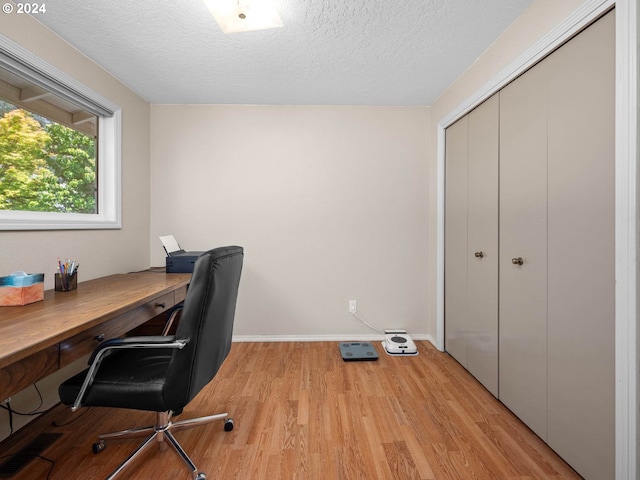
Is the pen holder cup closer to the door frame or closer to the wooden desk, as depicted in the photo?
the wooden desk

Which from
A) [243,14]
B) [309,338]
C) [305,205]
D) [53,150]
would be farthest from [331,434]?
[53,150]

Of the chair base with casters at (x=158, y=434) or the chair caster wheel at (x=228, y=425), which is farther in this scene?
the chair caster wheel at (x=228, y=425)

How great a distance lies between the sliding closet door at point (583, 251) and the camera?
47.8 inches

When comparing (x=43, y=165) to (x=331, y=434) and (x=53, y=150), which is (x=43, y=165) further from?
(x=331, y=434)

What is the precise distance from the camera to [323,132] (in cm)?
294

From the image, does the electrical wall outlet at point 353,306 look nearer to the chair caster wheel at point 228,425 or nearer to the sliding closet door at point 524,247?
the sliding closet door at point 524,247

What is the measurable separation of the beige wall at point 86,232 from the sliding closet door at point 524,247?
9.40 ft

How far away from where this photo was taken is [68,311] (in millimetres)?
1289

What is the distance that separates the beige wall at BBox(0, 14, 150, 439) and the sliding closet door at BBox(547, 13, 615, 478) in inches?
114

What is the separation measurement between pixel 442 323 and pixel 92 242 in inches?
119

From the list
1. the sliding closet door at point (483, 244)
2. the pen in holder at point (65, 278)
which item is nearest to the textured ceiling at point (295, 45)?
the sliding closet door at point (483, 244)

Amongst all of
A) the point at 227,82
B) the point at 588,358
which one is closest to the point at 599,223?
the point at 588,358

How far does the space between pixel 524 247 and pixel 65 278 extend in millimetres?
2675

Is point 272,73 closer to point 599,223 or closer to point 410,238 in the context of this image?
point 410,238
